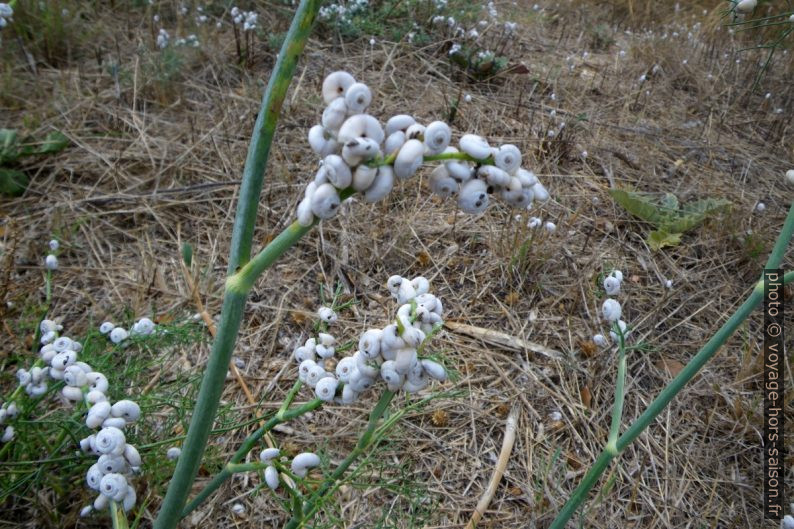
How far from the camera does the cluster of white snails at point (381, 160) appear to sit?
61cm

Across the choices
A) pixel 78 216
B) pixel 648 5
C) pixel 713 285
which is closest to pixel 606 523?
pixel 713 285

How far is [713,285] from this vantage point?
8.23ft

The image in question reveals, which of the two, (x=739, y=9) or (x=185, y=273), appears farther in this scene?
(x=185, y=273)

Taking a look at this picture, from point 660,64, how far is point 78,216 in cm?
373

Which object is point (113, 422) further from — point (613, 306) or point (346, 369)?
point (613, 306)

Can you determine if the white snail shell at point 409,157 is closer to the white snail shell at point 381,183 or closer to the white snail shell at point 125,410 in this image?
the white snail shell at point 381,183

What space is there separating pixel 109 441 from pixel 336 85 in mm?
735

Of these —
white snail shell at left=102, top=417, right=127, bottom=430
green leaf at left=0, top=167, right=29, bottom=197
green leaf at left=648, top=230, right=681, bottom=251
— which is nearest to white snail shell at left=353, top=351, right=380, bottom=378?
white snail shell at left=102, top=417, right=127, bottom=430

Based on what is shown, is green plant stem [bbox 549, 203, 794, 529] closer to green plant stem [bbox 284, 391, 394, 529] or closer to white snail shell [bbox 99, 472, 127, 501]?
green plant stem [bbox 284, 391, 394, 529]

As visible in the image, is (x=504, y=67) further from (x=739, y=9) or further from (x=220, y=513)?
(x=220, y=513)

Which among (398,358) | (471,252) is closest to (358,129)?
(398,358)

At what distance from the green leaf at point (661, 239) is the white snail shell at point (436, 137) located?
7.46ft

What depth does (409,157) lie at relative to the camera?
60cm

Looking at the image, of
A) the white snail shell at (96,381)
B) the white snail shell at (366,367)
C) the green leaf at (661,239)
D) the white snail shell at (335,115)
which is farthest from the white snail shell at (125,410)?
the green leaf at (661,239)
